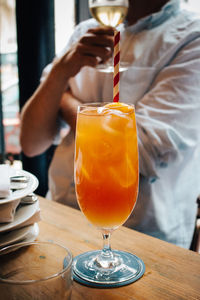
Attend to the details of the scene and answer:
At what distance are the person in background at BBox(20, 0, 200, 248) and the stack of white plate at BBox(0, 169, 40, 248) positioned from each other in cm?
67

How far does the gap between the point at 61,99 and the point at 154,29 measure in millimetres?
585

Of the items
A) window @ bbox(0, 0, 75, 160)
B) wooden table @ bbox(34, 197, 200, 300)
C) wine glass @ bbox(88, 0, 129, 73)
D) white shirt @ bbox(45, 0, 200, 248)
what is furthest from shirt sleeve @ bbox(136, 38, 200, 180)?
window @ bbox(0, 0, 75, 160)

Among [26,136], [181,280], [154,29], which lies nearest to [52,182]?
[26,136]

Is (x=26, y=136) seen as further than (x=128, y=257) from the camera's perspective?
Yes

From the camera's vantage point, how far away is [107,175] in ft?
2.36

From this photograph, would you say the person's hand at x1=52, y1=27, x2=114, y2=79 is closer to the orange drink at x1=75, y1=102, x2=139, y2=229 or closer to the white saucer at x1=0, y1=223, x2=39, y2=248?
the orange drink at x1=75, y1=102, x2=139, y2=229

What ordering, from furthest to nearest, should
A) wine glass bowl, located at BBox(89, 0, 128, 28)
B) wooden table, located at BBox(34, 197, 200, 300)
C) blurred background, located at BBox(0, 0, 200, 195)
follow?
blurred background, located at BBox(0, 0, 200, 195) → wine glass bowl, located at BBox(89, 0, 128, 28) → wooden table, located at BBox(34, 197, 200, 300)

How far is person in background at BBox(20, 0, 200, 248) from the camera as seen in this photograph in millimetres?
1436

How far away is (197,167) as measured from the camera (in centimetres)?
171

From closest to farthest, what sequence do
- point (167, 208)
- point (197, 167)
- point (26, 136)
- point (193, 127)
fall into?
point (193, 127) < point (167, 208) < point (197, 167) < point (26, 136)

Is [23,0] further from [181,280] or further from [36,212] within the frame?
[181,280]

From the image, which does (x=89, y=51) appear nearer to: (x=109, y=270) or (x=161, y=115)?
(x=161, y=115)

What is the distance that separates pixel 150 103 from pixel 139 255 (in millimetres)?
837

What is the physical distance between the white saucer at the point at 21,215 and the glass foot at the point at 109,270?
0.48ft
